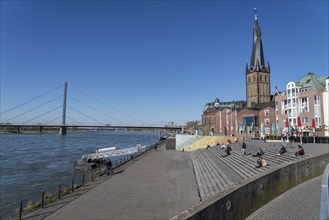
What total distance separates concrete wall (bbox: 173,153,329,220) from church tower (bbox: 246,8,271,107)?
330 ft

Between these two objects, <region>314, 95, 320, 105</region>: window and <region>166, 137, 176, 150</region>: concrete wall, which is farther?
<region>166, 137, 176, 150</region>: concrete wall

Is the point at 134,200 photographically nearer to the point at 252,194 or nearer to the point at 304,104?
the point at 252,194

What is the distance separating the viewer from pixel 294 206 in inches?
444

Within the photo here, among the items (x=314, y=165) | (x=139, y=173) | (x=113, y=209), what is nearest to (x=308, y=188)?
(x=314, y=165)

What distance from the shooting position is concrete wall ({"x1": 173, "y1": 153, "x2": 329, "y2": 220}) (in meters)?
7.09

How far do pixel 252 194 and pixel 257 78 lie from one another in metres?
111

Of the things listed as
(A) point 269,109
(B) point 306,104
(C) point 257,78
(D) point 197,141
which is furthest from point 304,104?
(C) point 257,78

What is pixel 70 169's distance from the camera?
3744 centimetres

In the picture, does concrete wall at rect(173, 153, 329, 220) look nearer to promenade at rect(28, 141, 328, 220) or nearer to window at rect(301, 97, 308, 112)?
promenade at rect(28, 141, 328, 220)

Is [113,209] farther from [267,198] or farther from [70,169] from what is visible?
[70,169]

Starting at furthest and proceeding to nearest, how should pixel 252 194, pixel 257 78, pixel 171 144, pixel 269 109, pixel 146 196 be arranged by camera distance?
pixel 257 78 < pixel 269 109 < pixel 171 144 < pixel 146 196 < pixel 252 194

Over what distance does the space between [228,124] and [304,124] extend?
3351 cm

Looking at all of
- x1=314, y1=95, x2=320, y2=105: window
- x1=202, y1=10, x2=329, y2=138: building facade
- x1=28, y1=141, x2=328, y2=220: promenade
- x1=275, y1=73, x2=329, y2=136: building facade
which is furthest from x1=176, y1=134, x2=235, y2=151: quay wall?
x1=28, y1=141, x2=328, y2=220: promenade

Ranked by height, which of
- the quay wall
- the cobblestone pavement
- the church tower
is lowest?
the cobblestone pavement
